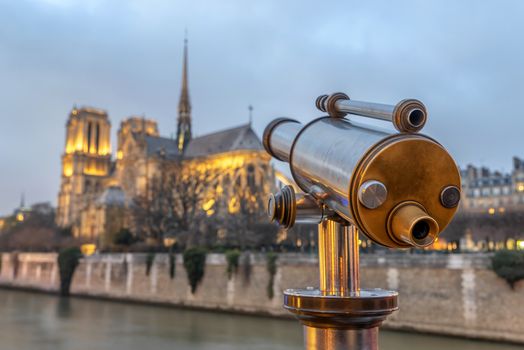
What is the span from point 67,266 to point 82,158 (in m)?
47.1

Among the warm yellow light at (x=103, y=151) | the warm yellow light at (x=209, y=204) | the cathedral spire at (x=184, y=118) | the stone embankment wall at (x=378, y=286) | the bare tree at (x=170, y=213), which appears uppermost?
the cathedral spire at (x=184, y=118)

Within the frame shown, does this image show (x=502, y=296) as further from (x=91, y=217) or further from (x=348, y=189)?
(x=91, y=217)

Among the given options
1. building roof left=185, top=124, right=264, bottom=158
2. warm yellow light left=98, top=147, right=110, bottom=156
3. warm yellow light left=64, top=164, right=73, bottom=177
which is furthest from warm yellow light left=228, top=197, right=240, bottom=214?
warm yellow light left=64, top=164, right=73, bottom=177

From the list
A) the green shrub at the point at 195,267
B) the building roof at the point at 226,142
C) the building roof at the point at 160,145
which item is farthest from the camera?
the building roof at the point at 160,145

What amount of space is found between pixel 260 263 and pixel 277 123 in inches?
936

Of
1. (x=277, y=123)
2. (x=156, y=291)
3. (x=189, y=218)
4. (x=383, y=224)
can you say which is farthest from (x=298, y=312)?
(x=189, y=218)

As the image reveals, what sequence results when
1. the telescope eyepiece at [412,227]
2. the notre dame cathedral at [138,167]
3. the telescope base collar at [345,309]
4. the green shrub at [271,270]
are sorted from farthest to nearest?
the notre dame cathedral at [138,167] → the green shrub at [271,270] → the telescope base collar at [345,309] → the telescope eyepiece at [412,227]

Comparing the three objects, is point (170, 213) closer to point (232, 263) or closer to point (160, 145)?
point (232, 263)

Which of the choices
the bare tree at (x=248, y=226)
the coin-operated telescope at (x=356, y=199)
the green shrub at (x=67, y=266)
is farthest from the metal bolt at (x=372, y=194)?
the green shrub at (x=67, y=266)

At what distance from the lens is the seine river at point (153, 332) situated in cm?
1859

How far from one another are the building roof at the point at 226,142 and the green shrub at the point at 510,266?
42002 millimetres

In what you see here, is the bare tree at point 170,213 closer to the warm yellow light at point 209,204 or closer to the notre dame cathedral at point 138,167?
the notre dame cathedral at point 138,167

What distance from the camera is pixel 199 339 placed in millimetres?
20234

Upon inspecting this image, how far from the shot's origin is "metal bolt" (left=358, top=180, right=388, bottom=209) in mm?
1493
